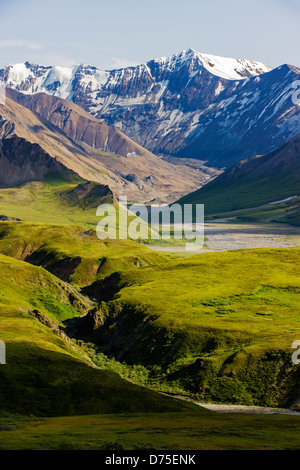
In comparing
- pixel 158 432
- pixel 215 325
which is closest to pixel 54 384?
pixel 158 432

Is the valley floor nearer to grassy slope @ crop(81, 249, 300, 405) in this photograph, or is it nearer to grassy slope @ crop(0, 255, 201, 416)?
grassy slope @ crop(0, 255, 201, 416)

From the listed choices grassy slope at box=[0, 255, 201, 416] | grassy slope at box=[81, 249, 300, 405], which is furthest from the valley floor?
grassy slope at box=[81, 249, 300, 405]

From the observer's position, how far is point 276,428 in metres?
→ 52.7

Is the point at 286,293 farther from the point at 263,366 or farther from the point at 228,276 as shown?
the point at 263,366

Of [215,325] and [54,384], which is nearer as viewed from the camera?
[54,384]

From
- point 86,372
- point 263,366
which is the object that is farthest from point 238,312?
point 86,372

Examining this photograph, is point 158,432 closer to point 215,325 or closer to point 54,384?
point 54,384

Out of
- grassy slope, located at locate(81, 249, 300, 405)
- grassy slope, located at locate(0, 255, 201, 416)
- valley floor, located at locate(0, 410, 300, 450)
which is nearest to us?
valley floor, located at locate(0, 410, 300, 450)

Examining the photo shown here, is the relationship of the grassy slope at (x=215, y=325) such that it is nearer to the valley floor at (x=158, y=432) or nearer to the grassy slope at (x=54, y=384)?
the grassy slope at (x=54, y=384)

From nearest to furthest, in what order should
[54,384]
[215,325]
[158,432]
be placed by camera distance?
[158,432]
[54,384]
[215,325]

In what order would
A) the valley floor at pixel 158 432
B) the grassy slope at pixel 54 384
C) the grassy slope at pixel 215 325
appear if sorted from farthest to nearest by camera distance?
1. the grassy slope at pixel 215 325
2. the grassy slope at pixel 54 384
3. the valley floor at pixel 158 432

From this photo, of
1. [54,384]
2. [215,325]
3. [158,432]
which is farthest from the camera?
[215,325]

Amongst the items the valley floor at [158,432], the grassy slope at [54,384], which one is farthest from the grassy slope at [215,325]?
the valley floor at [158,432]

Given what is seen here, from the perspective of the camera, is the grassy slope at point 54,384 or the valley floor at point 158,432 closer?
the valley floor at point 158,432
